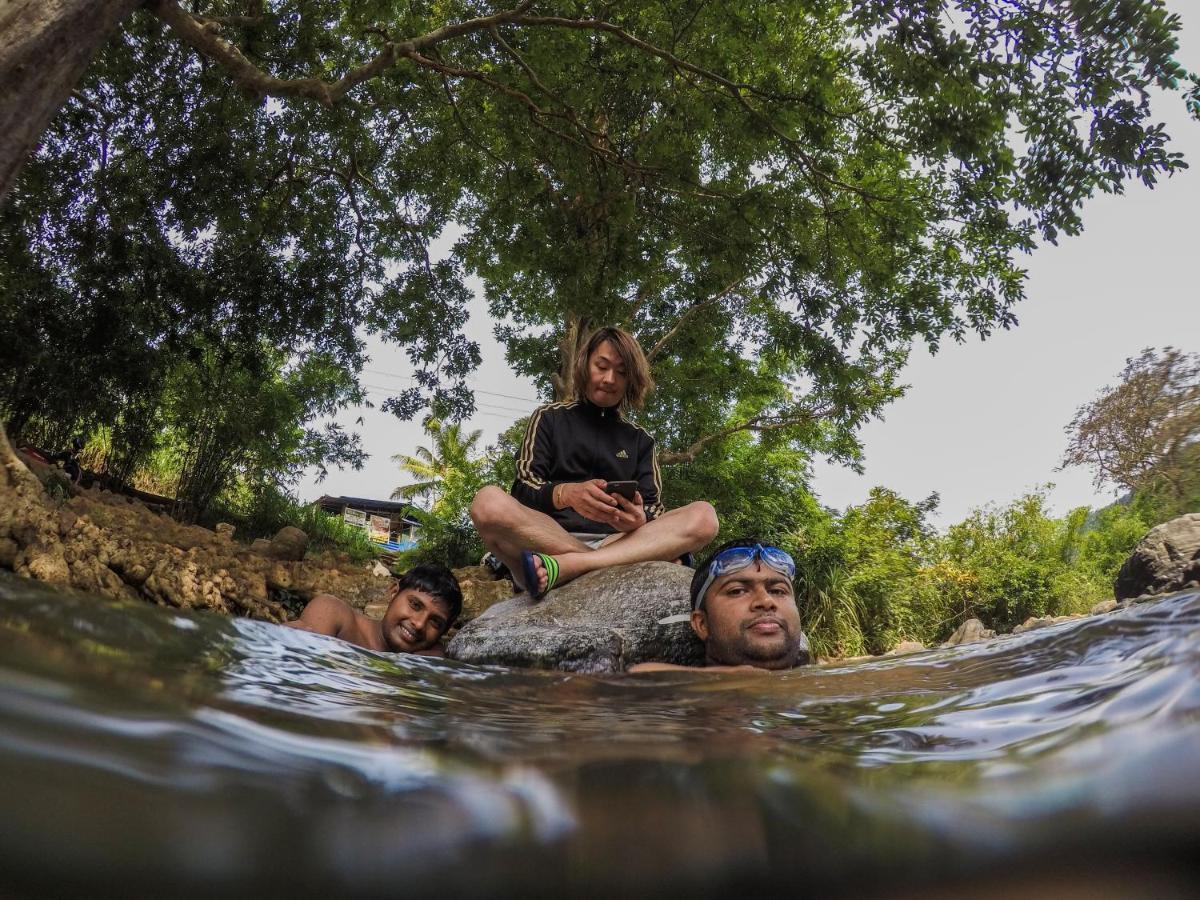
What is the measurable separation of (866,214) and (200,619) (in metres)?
6.17

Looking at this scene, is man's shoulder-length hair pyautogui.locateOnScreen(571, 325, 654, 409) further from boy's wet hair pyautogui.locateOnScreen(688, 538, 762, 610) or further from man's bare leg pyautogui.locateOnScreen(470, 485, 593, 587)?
boy's wet hair pyautogui.locateOnScreen(688, 538, 762, 610)

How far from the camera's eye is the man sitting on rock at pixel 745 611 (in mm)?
3059

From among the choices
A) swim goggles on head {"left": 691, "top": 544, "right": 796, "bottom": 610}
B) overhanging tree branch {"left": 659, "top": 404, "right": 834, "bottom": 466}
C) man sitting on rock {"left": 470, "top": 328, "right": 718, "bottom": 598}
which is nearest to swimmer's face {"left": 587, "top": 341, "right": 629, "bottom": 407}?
man sitting on rock {"left": 470, "top": 328, "right": 718, "bottom": 598}

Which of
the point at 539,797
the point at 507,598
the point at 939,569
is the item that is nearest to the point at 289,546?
the point at 507,598

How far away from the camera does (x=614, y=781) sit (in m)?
0.80

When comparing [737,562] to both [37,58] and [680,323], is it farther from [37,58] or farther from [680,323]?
[680,323]

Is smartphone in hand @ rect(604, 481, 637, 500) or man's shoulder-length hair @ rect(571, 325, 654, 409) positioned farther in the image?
man's shoulder-length hair @ rect(571, 325, 654, 409)

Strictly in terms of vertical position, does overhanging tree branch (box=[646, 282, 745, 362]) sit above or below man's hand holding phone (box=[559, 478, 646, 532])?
above

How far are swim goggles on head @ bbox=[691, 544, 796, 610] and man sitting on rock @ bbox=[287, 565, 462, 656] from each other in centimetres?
145

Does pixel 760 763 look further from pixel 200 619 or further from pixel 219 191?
pixel 219 191

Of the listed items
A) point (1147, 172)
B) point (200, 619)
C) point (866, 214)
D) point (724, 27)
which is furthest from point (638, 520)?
point (724, 27)

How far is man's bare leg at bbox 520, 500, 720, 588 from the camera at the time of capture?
402 centimetres

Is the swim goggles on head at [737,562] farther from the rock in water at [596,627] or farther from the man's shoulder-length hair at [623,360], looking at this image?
the man's shoulder-length hair at [623,360]

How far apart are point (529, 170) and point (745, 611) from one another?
575 centimetres
